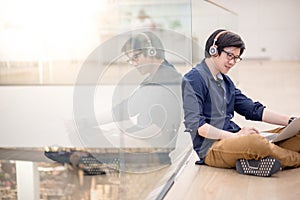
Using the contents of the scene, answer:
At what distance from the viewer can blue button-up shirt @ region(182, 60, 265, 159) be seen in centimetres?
255

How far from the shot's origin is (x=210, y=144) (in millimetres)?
2568

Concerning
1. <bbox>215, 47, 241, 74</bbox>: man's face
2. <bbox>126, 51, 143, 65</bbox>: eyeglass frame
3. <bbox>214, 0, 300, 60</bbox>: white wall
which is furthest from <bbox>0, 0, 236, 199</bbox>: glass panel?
<bbox>214, 0, 300, 60</bbox>: white wall

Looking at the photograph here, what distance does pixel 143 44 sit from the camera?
3.35 meters

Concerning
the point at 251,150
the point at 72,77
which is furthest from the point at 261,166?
the point at 72,77

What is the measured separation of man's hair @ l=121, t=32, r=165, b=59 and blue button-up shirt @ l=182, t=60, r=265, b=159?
0.72m

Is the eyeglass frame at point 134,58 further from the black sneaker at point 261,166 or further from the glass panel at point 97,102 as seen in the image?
the black sneaker at point 261,166

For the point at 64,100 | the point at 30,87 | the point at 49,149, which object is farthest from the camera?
the point at 30,87

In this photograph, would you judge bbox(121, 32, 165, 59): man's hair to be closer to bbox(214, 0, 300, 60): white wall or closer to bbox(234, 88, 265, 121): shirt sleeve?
bbox(234, 88, 265, 121): shirt sleeve

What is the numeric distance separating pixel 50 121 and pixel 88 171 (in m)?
2.77

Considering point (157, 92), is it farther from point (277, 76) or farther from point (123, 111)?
point (277, 76)

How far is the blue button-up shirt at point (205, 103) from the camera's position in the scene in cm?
255

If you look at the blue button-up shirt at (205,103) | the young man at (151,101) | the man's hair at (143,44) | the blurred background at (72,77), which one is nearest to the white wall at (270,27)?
the blurred background at (72,77)

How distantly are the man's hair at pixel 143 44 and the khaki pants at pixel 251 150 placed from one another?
A: 1.00m

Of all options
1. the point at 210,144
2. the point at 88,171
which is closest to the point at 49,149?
the point at 88,171
